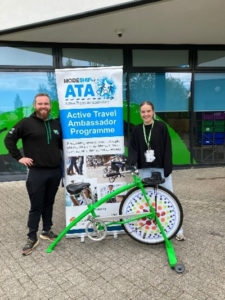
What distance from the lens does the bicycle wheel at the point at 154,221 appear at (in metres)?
3.21

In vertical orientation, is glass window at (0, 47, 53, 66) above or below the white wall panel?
below

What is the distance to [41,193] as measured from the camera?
127 inches

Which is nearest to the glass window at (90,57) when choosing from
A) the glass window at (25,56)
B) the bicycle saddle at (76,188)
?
the glass window at (25,56)

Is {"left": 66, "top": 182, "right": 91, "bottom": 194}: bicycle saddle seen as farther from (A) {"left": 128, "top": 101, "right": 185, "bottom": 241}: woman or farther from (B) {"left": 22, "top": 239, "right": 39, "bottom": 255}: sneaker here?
(B) {"left": 22, "top": 239, "right": 39, "bottom": 255}: sneaker

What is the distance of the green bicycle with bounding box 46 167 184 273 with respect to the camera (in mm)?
3148

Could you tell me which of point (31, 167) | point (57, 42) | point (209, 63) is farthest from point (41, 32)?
point (209, 63)

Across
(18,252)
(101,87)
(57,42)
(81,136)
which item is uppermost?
(57,42)

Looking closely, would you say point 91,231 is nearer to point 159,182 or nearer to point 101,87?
point 159,182

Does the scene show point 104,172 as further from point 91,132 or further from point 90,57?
point 90,57

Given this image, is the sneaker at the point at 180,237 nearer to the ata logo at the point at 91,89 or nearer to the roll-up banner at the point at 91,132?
the roll-up banner at the point at 91,132

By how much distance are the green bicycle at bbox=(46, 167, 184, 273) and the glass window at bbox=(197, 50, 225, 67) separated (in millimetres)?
5198

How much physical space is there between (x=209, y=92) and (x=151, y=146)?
4.92 metres

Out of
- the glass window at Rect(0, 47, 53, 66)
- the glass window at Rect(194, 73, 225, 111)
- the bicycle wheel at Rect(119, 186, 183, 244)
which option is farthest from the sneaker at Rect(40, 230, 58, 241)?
the glass window at Rect(194, 73, 225, 111)

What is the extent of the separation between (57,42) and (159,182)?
489 cm
